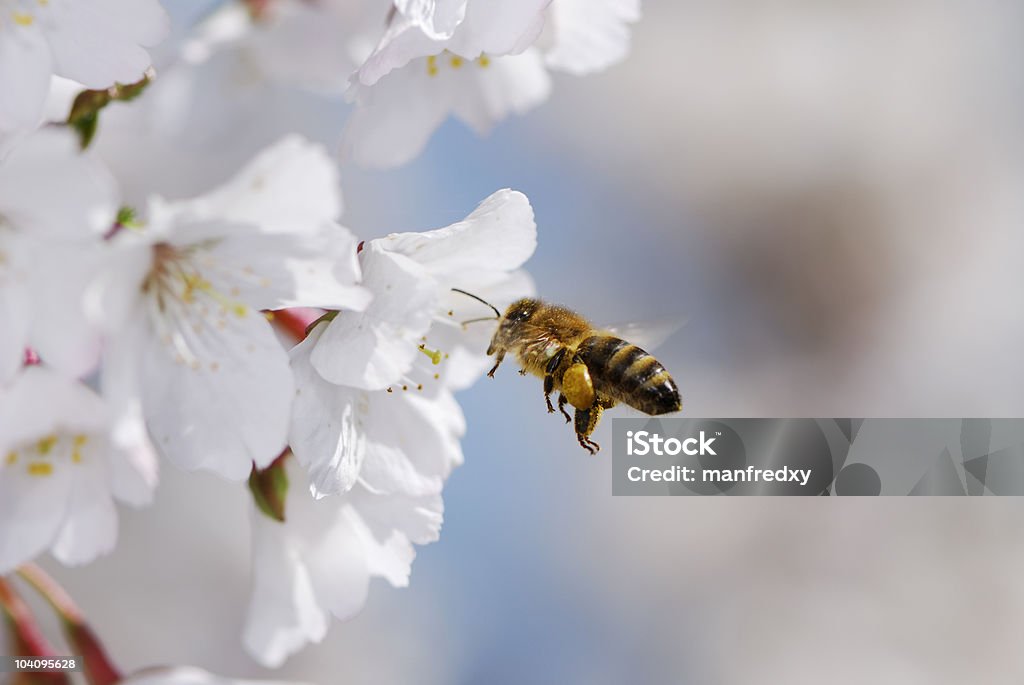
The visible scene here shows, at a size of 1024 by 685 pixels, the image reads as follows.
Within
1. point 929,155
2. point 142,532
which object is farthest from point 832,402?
point 142,532

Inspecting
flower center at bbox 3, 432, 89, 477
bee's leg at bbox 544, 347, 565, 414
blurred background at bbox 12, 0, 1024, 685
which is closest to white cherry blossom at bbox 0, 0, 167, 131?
flower center at bbox 3, 432, 89, 477

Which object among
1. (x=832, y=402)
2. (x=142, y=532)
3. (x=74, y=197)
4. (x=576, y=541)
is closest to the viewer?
(x=74, y=197)

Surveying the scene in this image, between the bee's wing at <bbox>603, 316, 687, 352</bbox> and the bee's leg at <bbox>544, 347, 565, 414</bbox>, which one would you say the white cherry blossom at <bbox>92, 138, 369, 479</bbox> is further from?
the bee's wing at <bbox>603, 316, 687, 352</bbox>

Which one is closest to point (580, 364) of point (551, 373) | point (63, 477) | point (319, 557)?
point (551, 373)

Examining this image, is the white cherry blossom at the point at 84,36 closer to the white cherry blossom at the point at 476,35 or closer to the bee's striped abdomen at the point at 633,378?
the white cherry blossom at the point at 476,35

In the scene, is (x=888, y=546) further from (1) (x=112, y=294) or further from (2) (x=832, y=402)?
(1) (x=112, y=294)

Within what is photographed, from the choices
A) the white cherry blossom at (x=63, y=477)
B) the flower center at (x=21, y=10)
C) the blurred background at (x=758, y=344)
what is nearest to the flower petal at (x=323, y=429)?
the white cherry blossom at (x=63, y=477)

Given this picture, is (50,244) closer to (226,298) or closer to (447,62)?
(226,298)

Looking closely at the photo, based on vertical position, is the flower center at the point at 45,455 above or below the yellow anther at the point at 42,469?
above
